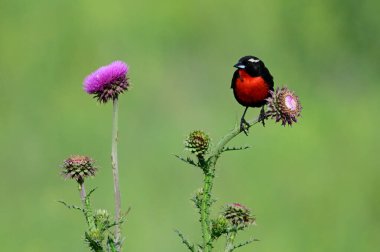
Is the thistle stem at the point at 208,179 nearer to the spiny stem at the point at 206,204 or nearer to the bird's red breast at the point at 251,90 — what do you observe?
the spiny stem at the point at 206,204

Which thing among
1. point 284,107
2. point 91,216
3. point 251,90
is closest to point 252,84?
A: point 251,90

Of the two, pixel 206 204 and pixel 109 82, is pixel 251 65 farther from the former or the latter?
pixel 206 204

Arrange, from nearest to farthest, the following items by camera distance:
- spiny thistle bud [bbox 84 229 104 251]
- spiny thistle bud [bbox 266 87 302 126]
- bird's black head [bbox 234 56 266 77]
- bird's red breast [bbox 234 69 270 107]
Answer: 1. spiny thistle bud [bbox 84 229 104 251]
2. spiny thistle bud [bbox 266 87 302 126]
3. bird's red breast [bbox 234 69 270 107]
4. bird's black head [bbox 234 56 266 77]

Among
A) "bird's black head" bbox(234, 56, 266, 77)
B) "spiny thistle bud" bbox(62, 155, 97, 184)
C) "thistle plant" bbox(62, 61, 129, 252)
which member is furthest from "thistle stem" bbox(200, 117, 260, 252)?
"bird's black head" bbox(234, 56, 266, 77)

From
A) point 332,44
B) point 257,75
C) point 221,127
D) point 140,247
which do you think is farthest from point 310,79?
point 257,75

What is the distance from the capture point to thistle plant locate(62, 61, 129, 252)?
8.23 ft

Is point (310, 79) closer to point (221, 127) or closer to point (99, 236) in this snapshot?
point (221, 127)

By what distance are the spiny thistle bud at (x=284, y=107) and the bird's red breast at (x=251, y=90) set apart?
1.00 ft

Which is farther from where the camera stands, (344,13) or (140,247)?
(344,13)

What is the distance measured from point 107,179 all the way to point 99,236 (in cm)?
553

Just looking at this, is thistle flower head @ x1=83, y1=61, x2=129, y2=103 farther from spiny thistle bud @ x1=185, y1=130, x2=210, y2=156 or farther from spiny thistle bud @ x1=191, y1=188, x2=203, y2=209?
spiny thistle bud @ x1=191, y1=188, x2=203, y2=209

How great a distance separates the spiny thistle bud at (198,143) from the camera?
266 cm

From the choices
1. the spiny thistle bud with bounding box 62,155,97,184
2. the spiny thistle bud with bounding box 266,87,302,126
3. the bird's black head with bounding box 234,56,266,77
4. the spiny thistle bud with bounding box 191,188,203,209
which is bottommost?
the spiny thistle bud with bounding box 191,188,203,209

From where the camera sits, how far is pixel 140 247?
25.4 ft
